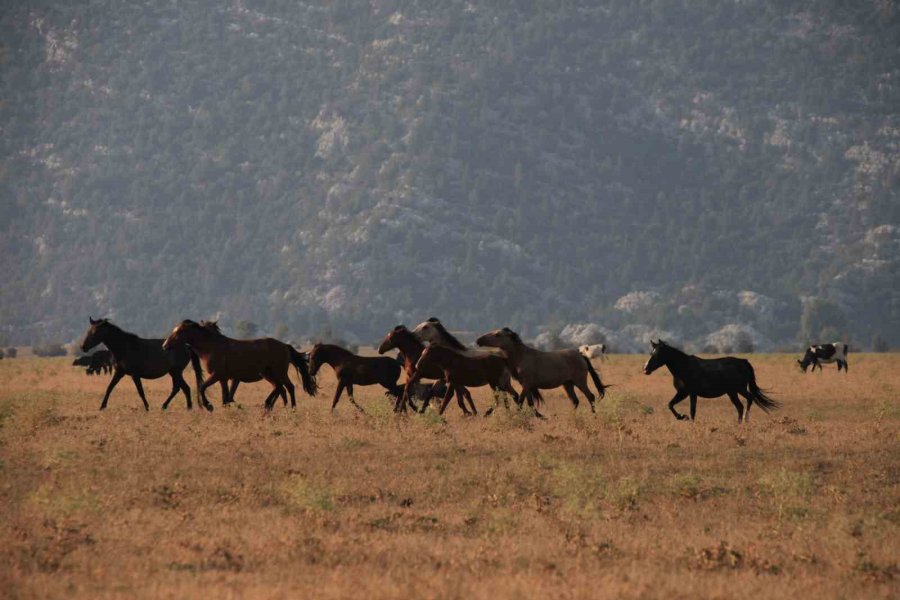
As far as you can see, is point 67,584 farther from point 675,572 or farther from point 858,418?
point 858,418

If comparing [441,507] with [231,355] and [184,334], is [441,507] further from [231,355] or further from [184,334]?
[184,334]

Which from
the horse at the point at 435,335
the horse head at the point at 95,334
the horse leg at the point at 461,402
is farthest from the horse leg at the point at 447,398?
the horse head at the point at 95,334

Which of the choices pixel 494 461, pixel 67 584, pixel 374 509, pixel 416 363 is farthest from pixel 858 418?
pixel 67 584

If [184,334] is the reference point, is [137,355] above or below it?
below

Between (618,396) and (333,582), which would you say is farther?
(618,396)

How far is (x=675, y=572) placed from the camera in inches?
566

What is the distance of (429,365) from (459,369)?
58 centimetres

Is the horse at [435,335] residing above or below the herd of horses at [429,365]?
above

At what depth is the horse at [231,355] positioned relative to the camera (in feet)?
92.7

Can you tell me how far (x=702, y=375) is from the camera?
93.9 feet

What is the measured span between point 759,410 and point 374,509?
1925cm

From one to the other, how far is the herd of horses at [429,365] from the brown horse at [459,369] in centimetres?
2

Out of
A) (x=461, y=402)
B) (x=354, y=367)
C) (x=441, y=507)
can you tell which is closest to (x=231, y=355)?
(x=354, y=367)

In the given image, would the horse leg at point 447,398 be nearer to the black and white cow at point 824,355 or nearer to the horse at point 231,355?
the horse at point 231,355
